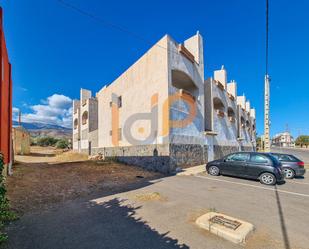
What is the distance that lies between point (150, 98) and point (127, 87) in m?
4.27

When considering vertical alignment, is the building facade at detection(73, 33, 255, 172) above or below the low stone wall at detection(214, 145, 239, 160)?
above

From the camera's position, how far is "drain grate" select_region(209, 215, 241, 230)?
4.21 metres

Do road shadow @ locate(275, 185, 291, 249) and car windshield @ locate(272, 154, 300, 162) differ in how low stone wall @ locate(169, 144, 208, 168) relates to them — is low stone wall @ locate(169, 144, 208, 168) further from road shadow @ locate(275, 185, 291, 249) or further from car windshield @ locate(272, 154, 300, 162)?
road shadow @ locate(275, 185, 291, 249)

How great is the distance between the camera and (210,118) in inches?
772

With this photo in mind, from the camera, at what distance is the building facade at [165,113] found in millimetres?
13694

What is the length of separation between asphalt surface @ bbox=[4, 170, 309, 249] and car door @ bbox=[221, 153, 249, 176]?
3.05 metres

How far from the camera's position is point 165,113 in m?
13.5

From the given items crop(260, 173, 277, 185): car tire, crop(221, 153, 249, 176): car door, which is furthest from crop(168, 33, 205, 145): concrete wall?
crop(260, 173, 277, 185): car tire

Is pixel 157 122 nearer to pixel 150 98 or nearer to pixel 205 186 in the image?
pixel 150 98

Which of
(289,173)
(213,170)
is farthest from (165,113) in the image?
(289,173)

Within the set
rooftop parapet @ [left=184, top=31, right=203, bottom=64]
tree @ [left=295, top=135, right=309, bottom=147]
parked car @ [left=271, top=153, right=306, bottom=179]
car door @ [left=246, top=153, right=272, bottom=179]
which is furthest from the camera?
tree @ [left=295, top=135, right=309, bottom=147]

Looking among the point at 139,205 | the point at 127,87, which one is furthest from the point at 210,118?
the point at 139,205

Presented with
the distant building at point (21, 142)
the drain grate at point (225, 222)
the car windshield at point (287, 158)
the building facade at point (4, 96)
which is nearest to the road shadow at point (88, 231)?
the drain grate at point (225, 222)

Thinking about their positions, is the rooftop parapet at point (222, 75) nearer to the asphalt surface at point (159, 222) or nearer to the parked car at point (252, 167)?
the parked car at point (252, 167)
